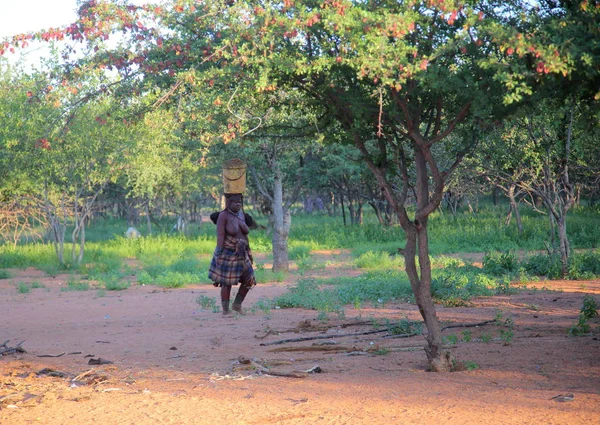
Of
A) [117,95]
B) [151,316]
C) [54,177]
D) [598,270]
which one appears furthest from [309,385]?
[54,177]

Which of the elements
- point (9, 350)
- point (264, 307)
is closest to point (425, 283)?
point (9, 350)

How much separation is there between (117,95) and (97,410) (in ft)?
13.6

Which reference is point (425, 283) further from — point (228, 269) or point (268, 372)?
point (228, 269)

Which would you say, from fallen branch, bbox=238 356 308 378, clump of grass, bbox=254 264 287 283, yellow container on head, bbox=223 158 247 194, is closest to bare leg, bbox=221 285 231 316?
yellow container on head, bbox=223 158 247 194

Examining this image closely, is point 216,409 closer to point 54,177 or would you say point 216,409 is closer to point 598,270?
point 598,270

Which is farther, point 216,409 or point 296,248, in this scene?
point 296,248

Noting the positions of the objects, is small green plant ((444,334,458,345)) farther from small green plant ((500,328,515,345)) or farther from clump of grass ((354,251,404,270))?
clump of grass ((354,251,404,270))

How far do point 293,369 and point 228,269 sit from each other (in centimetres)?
366

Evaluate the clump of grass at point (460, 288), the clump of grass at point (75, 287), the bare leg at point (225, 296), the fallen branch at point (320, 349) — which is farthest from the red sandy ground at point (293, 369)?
the clump of grass at point (75, 287)

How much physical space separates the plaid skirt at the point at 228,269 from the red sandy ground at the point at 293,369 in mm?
592

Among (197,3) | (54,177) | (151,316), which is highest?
(197,3)

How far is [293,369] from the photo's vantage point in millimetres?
6949

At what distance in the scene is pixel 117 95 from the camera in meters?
8.48

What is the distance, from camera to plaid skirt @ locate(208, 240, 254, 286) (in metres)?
10.4
